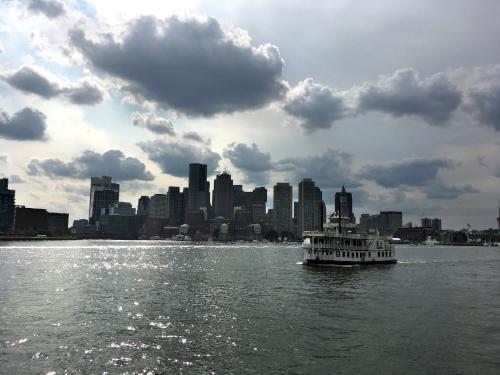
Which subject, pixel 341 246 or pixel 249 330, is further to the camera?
pixel 341 246

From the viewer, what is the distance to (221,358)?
33.2 m

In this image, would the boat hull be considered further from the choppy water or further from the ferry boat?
the choppy water

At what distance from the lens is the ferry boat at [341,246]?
116875 mm

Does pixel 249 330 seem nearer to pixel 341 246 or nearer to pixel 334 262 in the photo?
pixel 334 262

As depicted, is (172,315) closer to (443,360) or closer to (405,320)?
(405,320)

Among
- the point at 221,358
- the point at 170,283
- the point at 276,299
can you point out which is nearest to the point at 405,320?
the point at 276,299

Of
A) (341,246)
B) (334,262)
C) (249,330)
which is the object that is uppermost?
(341,246)

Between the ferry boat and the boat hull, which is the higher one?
the ferry boat

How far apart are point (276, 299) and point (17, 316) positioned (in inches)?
1295

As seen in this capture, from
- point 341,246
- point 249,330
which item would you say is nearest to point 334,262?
point 341,246

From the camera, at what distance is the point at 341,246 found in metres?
119

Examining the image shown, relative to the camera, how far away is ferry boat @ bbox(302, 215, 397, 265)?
117m

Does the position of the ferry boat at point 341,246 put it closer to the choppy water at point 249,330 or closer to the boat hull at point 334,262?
the boat hull at point 334,262

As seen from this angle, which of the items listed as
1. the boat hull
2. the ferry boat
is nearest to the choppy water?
the ferry boat
